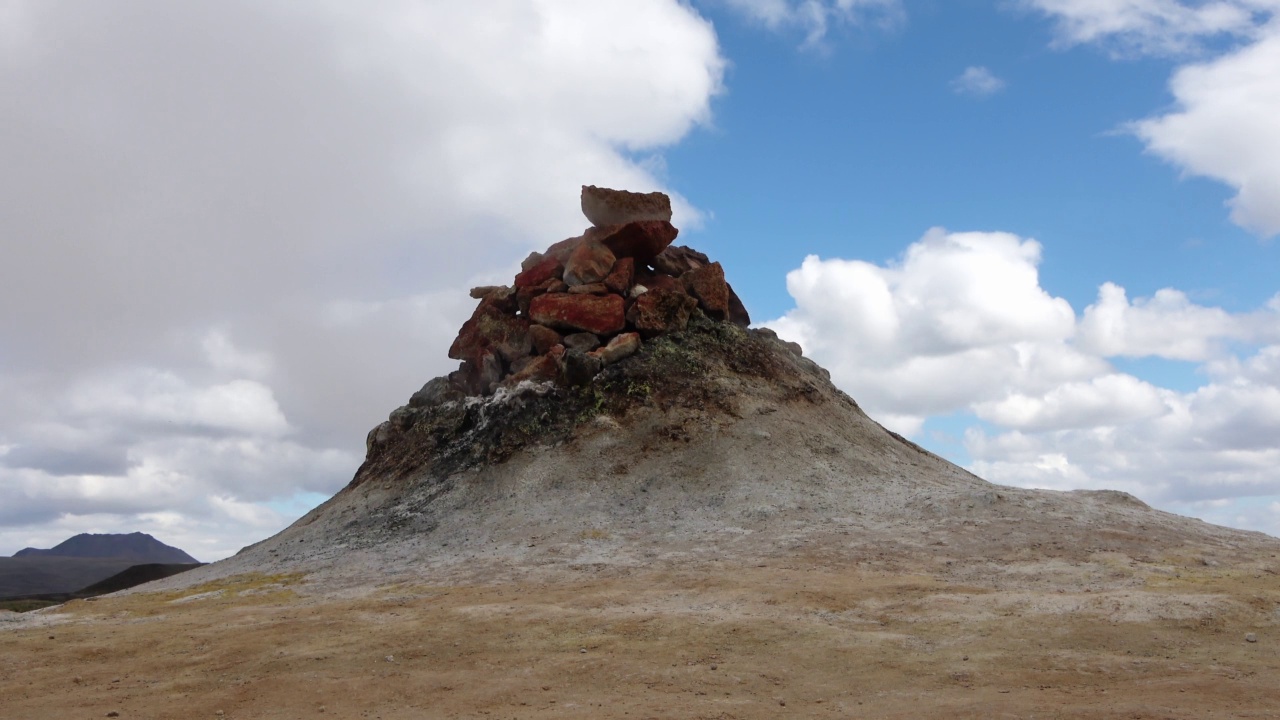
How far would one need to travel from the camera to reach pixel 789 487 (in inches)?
855

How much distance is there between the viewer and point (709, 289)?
29.2 m

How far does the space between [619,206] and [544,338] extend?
4636mm

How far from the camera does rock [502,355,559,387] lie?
2616 centimetres

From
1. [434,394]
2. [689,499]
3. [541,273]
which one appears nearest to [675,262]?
[541,273]

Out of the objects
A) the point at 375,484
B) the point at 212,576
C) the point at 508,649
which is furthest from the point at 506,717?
the point at 375,484

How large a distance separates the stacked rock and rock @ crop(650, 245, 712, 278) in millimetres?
33

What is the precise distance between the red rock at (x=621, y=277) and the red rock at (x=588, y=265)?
0.65 feet

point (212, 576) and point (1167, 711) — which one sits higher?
point (212, 576)

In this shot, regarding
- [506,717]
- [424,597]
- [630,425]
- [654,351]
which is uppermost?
[654,351]

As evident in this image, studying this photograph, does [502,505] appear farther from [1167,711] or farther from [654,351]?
[1167,711]

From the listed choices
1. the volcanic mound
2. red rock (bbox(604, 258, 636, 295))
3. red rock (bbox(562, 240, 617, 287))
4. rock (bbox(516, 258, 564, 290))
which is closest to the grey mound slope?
the volcanic mound

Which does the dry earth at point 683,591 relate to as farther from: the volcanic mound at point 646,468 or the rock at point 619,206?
the rock at point 619,206

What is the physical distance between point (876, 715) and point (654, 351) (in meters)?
17.6

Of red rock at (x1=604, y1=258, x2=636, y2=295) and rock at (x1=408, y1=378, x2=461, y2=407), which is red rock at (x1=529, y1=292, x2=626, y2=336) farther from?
rock at (x1=408, y1=378, x2=461, y2=407)
